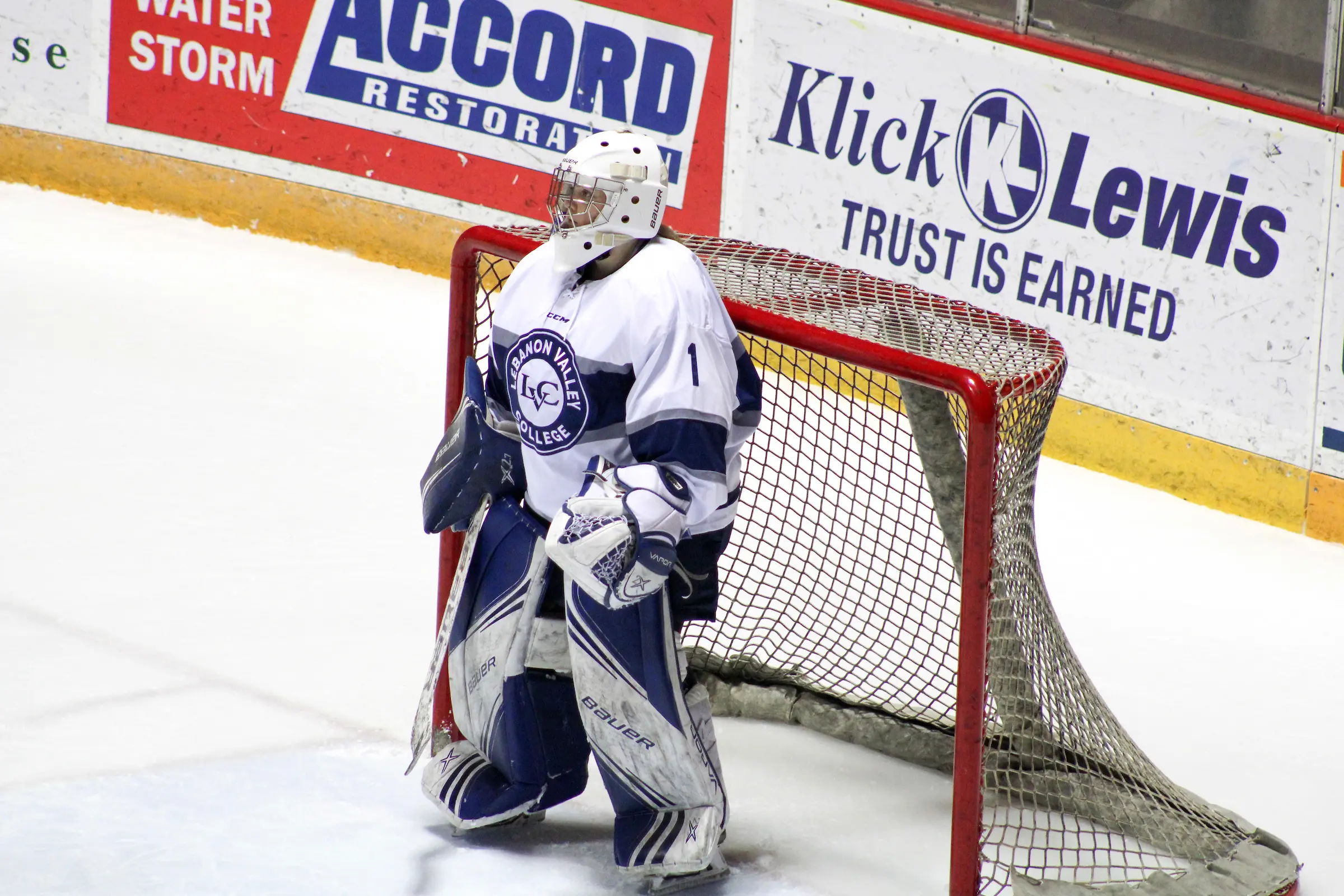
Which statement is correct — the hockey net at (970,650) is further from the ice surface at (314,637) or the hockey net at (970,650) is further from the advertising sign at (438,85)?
the advertising sign at (438,85)

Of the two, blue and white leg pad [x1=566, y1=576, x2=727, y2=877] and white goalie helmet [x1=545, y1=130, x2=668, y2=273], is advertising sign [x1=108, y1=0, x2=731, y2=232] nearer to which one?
white goalie helmet [x1=545, y1=130, x2=668, y2=273]

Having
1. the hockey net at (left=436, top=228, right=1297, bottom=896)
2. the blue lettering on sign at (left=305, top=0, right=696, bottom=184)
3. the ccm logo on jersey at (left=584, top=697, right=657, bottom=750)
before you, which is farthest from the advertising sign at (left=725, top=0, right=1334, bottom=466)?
the ccm logo on jersey at (left=584, top=697, right=657, bottom=750)

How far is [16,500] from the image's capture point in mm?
4453

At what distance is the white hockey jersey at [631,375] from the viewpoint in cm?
265

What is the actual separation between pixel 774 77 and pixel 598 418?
3137mm

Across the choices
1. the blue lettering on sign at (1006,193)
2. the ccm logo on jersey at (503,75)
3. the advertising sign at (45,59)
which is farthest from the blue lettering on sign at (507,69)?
the advertising sign at (45,59)

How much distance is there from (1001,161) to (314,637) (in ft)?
8.30

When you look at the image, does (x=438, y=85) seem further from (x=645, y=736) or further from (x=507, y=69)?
(x=645, y=736)

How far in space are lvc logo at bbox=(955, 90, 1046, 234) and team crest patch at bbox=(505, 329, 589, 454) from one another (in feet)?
9.01

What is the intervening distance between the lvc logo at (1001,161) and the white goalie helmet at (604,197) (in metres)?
2.65

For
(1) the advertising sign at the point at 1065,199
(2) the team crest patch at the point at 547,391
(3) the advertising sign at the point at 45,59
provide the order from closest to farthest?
(2) the team crest patch at the point at 547,391
(1) the advertising sign at the point at 1065,199
(3) the advertising sign at the point at 45,59

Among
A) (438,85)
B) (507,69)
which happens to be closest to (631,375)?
(507,69)

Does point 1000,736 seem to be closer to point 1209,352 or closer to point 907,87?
point 1209,352

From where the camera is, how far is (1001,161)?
17.1 ft
